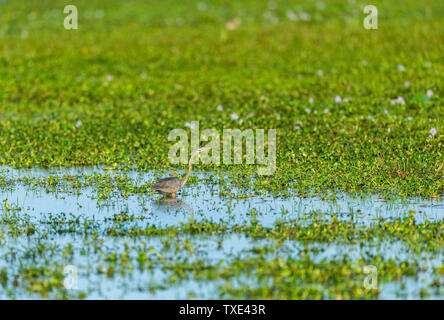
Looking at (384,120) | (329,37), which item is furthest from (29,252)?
(329,37)

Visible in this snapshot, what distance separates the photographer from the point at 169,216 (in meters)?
9.80

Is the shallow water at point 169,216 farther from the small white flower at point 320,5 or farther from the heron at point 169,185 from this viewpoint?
the small white flower at point 320,5

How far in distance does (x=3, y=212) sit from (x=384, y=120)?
7716 mm
